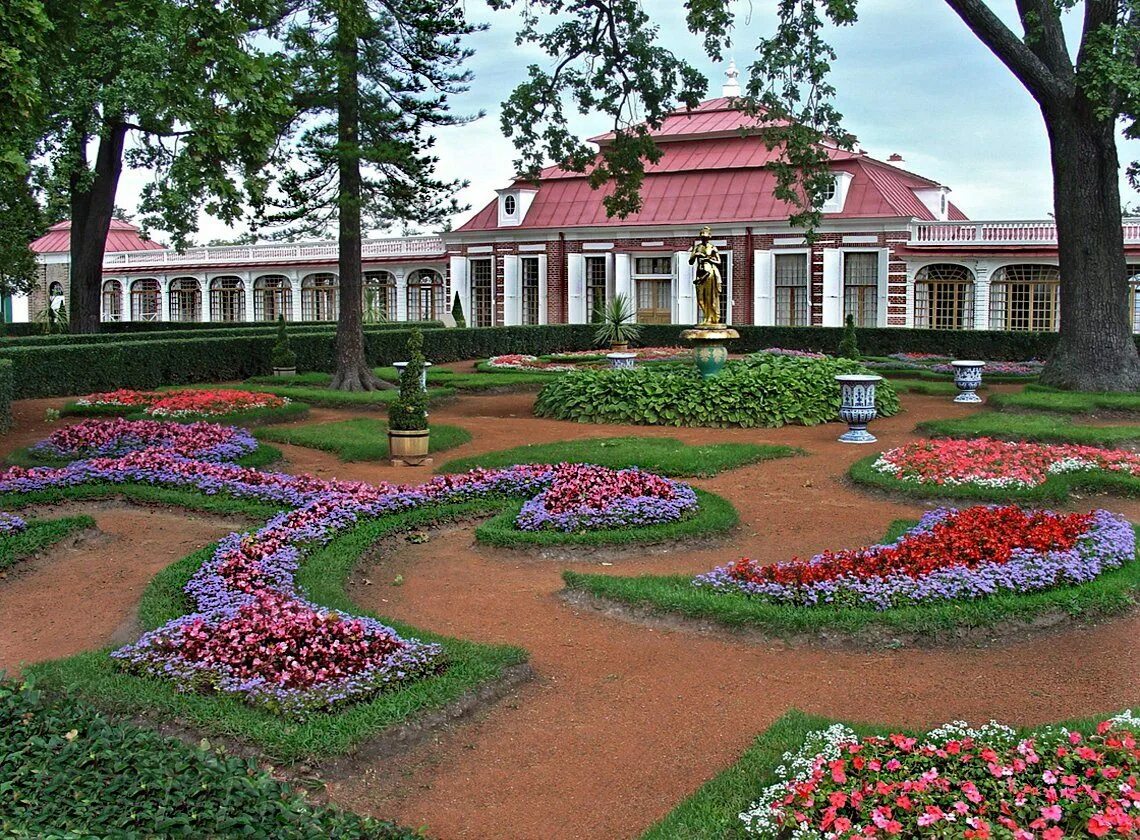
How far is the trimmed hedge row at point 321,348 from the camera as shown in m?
18.6

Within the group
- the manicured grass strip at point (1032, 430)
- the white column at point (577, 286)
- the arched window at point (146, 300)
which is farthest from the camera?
the arched window at point (146, 300)

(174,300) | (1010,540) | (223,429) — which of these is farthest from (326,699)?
(174,300)

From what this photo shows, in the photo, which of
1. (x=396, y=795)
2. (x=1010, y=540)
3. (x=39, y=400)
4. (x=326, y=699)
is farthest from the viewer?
(x=39, y=400)

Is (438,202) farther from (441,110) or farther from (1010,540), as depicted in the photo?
(1010,540)

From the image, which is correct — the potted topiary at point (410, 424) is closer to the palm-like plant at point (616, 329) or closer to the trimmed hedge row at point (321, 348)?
the trimmed hedge row at point (321, 348)

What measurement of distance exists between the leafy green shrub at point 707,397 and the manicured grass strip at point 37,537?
8172mm

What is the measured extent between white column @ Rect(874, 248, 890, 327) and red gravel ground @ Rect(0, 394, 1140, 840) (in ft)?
76.5

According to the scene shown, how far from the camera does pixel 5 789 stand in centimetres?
424

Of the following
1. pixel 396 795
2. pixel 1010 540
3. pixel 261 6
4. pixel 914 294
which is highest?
pixel 261 6

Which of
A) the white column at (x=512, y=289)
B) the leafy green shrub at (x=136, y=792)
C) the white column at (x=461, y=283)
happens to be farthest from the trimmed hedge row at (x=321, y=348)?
the leafy green shrub at (x=136, y=792)

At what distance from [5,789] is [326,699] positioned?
147cm

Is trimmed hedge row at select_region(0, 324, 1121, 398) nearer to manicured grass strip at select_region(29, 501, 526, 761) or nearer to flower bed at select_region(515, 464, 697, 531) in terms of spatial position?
flower bed at select_region(515, 464, 697, 531)

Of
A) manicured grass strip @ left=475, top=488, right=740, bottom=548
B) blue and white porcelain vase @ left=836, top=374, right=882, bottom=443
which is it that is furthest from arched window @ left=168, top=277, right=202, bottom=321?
manicured grass strip @ left=475, top=488, right=740, bottom=548

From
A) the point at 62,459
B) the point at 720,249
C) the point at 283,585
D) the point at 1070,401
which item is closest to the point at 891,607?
the point at 283,585
